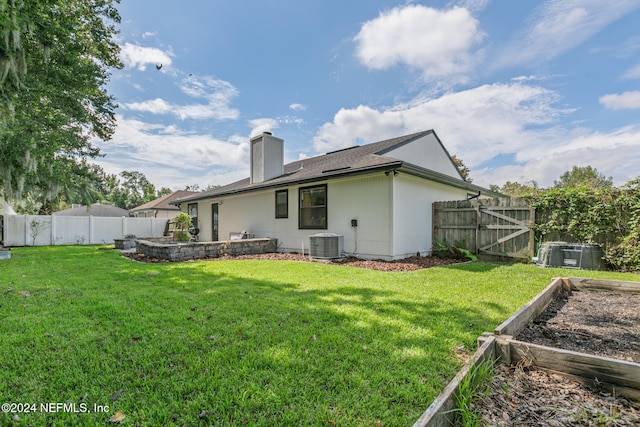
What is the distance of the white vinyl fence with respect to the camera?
13125 mm

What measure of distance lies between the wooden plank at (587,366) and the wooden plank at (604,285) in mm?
3451

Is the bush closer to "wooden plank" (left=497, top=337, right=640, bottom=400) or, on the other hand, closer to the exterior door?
"wooden plank" (left=497, top=337, right=640, bottom=400)

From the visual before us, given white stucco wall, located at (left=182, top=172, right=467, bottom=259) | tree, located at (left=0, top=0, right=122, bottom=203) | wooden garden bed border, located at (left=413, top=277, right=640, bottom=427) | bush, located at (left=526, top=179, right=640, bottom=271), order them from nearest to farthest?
wooden garden bed border, located at (left=413, top=277, right=640, bottom=427) → bush, located at (left=526, top=179, right=640, bottom=271) → tree, located at (left=0, top=0, right=122, bottom=203) → white stucco wall, located at (left=182, top=172, right=467, bottom=259)

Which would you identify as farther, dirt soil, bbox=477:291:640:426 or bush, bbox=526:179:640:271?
bush, bbox=526:179:640:271

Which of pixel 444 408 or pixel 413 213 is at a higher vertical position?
pixel 413 213

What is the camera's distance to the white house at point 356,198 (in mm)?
7520

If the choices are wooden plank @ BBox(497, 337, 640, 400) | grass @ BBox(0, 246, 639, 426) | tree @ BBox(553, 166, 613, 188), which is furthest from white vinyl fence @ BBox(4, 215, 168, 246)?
tree @ BBox(553, 166, 613, 188)

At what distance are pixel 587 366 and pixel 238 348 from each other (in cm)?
248

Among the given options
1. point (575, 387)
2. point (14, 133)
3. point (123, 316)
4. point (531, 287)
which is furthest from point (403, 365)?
point (14, 133)

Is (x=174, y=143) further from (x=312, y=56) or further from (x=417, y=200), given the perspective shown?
(x=417, y=200)

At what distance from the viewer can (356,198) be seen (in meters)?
8.05

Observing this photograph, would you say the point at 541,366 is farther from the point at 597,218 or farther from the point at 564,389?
the point at 597,218

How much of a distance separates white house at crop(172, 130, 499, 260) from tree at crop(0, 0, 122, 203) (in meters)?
6.04

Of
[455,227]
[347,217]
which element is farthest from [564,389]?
[455,227]
